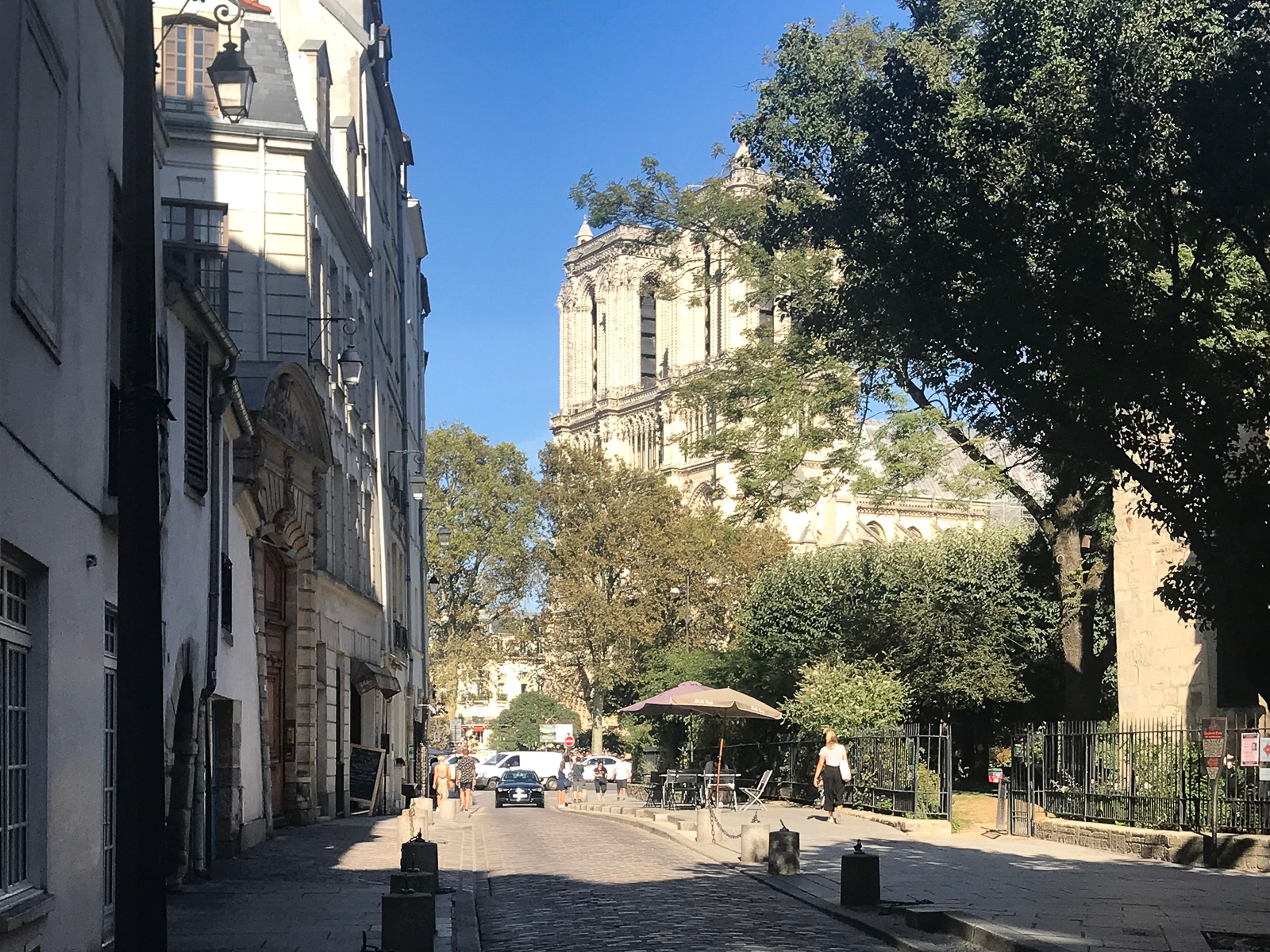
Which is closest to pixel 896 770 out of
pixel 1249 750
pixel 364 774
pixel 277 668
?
pixel 364 774

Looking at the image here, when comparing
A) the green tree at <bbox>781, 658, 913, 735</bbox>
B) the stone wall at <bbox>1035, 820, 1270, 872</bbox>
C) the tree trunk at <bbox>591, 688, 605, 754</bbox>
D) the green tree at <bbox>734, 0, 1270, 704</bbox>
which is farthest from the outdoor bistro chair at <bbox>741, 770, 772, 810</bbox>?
the tree trunk at <bbox>591, 688, 605, 754</bbox>

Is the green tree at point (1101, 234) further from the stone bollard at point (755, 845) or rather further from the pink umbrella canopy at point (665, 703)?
the pink umbrella canopy at point (665, 703)

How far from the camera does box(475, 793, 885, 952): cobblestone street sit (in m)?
11.8

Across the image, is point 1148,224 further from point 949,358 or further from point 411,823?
point 411,823

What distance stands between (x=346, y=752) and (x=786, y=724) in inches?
400

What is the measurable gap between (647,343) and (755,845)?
9214 centimetres

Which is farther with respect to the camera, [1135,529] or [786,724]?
[786,724]

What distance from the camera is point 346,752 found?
3138cm

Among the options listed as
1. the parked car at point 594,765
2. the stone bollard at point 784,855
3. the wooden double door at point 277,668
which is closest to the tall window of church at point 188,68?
the wooden double door at point 277,668

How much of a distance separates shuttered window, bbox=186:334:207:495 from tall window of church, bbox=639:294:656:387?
91052mm

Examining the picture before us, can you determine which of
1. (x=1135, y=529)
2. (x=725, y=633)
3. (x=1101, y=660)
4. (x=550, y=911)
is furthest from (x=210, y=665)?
(x=725, y=633)

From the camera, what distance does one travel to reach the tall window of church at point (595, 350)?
113m

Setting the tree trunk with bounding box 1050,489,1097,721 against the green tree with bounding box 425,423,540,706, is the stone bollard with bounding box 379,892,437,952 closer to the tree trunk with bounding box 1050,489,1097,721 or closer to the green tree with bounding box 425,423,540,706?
the tree trunk with bounding box 1050,489,1097,721

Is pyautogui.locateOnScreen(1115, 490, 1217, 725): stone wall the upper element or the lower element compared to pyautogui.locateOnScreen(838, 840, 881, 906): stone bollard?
upper
